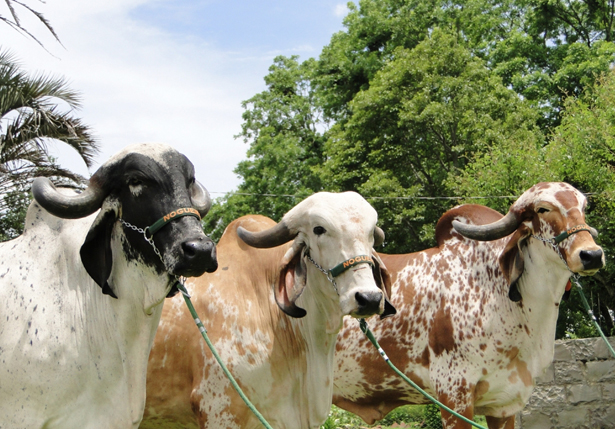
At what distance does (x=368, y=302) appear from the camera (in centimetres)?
392

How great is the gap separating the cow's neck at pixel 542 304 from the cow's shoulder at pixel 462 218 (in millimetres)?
740

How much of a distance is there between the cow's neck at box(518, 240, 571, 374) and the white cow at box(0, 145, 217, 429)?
3643 millimetres

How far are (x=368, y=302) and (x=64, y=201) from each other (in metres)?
1.77

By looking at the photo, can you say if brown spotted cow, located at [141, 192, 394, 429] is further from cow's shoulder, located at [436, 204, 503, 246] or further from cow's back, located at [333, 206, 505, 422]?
cow's shoulder, located at [436, 204, 503, 246]

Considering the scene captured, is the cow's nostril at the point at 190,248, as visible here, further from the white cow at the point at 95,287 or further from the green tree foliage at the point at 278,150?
the green tree foliage at the point at 278,150

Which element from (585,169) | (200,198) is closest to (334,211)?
(200,198)

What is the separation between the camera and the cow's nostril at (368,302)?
3918 millimetres

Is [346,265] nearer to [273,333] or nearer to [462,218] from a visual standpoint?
[273,333]

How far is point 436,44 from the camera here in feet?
76.5

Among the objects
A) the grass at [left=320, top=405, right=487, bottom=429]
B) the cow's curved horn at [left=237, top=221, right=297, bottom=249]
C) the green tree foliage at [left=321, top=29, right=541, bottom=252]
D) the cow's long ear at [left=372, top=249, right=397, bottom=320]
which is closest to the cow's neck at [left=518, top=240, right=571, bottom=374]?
the cow's long ear at [left=372, top=249, right=397, bottom=320]

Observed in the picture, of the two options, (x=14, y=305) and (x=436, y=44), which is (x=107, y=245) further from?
(x=436, y=44)

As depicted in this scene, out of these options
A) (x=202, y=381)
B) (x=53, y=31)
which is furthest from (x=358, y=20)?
(x=202, y=381)

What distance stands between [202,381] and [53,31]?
22.7ft

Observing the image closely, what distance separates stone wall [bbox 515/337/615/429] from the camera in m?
10.1
